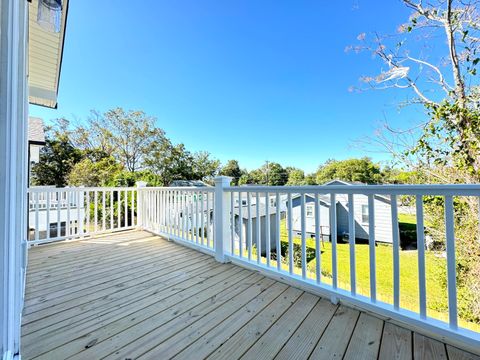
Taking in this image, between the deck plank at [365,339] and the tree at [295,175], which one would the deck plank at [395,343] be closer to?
the deck plank at [365,339]

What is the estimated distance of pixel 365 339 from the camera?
1.36 metres

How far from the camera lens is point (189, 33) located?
25.3ft

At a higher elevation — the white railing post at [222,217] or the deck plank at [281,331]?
the white railing post at [222,217]

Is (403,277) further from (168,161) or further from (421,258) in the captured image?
(168,161)

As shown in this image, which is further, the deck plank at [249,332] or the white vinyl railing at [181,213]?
the white vinyl railing at [181,213]

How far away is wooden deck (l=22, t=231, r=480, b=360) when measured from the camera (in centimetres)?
128

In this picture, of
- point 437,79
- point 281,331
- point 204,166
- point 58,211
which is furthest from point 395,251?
point 204,166

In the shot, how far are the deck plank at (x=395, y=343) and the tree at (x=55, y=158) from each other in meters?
16.9

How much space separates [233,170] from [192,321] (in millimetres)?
26938

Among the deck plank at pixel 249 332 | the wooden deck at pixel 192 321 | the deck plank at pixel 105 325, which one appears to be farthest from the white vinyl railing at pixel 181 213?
the deck plank at pixel 249 332

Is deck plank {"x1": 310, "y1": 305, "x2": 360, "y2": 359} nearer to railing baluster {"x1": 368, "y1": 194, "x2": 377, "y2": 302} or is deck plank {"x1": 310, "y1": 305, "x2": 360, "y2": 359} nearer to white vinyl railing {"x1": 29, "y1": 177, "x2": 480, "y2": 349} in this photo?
white vinyl railing {"x1": 29, "y1": 177, "x2": 480, "y2": 349}

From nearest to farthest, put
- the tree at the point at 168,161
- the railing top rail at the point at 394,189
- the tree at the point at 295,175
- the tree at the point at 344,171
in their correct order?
the railing top rail at the point at 394,189 < the tree at the point at 344,171 < the tree at the point at 168,161 < the tree at the point at 295,175

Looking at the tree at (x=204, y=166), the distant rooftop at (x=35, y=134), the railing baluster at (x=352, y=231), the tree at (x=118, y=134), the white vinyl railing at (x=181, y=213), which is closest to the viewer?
the railing baluster at (x=352, y=231)

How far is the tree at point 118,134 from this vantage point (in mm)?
14047
